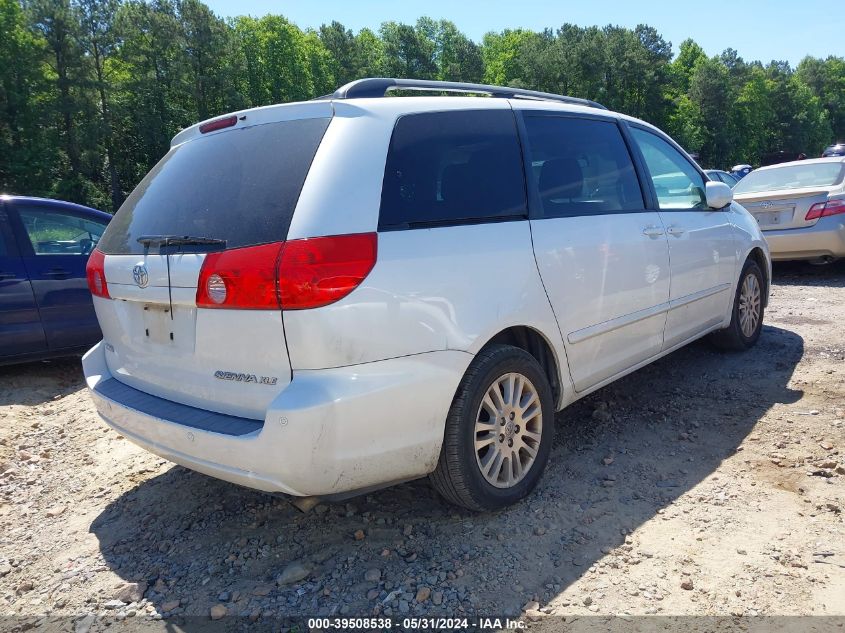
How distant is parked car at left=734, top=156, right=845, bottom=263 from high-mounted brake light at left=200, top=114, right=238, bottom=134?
24.3ft

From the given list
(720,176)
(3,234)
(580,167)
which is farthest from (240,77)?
(580,167)

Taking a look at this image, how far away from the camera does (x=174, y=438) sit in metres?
2.55

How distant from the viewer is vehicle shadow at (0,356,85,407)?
525cm

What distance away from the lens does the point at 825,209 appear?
7.86 metres

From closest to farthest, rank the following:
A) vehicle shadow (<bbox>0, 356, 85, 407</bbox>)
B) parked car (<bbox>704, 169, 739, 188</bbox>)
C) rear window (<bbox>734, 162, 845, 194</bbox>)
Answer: vehicle shadow (<bbox>0, 356, 85, 407</bbox>)
rear window (<bbox>734, 162, 845, 194</bbox>)
parked car (<bbox>704, 169, 739, 188</bbox>)

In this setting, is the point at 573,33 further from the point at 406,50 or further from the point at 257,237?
the point at 257,237

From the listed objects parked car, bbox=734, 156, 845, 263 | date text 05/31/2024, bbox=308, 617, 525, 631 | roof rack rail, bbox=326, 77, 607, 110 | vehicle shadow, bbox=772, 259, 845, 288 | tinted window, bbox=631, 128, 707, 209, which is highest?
roof rack rail, bbox=326, 77, 607, 110

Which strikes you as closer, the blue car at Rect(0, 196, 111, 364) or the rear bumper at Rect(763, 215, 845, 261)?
the blue car at Rect(0, 196, 111, 364)

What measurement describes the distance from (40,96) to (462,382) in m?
41.2

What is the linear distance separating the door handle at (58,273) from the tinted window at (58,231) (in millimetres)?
170

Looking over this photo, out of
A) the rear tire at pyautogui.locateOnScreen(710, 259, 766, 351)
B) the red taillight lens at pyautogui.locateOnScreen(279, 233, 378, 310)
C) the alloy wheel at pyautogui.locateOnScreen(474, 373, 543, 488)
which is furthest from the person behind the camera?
the rear tire at pyautogui.locateOnScreen(710, 259, 766, 351)

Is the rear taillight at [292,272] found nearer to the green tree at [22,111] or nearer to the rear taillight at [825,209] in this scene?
the rear taillight at [825,209]

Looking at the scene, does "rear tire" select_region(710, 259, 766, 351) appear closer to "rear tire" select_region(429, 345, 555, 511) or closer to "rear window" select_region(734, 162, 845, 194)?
"rear tire" select_region(429, 345, 555, 511)

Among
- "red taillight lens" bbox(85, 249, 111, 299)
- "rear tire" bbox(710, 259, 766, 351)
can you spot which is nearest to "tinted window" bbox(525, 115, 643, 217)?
"rear tire" bbox(710, 259, 766, 351)
